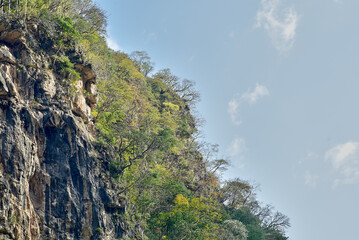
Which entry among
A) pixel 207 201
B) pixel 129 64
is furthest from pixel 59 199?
pixel 129 64

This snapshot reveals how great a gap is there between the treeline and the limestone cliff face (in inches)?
46.6

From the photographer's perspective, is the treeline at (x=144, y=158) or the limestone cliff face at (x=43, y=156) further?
the treeline at (x=144, y=158)

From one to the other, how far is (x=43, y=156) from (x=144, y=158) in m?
8.33

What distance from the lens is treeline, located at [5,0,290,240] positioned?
19812 mm

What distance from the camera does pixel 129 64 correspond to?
126 feet

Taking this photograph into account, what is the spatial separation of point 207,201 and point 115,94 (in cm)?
1175

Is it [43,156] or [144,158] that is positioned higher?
[144,158]

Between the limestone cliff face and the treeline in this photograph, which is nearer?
the limestone cliff face

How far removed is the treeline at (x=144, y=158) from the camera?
1981 cm

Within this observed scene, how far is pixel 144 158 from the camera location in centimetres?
2311

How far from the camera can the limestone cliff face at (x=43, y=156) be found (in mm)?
13805

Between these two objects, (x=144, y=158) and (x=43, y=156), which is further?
(x=144, y=158)

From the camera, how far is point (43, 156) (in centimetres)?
1583

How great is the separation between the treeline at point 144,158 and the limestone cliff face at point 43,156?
1183 mm
